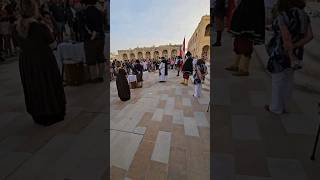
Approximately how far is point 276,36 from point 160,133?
1052 mm

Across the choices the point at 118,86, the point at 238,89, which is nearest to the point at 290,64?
the point at 238,89

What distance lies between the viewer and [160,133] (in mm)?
2070

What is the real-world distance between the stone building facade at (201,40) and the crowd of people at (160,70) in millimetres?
56

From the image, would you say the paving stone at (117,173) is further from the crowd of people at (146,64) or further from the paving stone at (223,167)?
the crowd of people at (146,64)

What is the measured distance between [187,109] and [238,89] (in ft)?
1.31

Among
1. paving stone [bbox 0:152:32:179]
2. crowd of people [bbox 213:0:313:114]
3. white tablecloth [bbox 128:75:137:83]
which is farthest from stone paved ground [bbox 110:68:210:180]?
paving stone [bbox 0:152:32:179]

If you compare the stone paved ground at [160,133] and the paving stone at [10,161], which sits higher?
the stone paved ground at [160,133]

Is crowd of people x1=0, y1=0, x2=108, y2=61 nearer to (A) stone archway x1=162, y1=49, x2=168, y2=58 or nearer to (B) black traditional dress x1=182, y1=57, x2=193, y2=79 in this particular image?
(A) stone archway x1=162, y1=49, x2=168, y2=58

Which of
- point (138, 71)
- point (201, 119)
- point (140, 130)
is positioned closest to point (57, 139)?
point (140, 130)

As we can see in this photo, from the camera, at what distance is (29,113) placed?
8.37 feet

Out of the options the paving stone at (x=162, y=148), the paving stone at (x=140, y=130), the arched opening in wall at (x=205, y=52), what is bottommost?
the paving stone at (x=162, y=148)

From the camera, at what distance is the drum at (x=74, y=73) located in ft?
9.01

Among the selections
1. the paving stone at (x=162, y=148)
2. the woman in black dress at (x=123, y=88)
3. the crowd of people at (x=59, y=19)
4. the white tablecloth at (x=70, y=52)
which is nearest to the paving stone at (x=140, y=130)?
the paving stone at (x=162, y=148)

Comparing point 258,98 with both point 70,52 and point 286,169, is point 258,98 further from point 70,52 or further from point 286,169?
point 70,52
